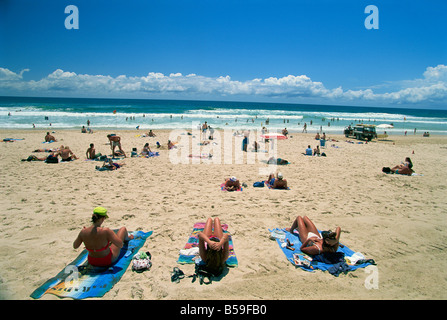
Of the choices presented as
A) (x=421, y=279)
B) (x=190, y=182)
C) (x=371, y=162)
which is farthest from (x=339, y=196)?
(x=371, y=162)

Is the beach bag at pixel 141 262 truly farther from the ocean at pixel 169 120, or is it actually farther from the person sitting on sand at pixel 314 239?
the ocean at pixel 169 120

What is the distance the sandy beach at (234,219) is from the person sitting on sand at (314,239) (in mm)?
457

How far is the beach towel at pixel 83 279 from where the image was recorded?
320 cm

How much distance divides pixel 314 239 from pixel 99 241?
12.7 ft

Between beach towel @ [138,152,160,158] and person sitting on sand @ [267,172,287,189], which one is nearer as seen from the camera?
person sitting on sand @ [267,172,287,189]

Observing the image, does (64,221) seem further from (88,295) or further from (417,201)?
(417,201)

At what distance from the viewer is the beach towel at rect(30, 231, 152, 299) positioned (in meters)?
3.20

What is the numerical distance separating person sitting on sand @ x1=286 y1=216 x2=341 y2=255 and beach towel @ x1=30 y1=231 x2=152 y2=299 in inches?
132

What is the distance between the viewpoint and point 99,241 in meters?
3.60

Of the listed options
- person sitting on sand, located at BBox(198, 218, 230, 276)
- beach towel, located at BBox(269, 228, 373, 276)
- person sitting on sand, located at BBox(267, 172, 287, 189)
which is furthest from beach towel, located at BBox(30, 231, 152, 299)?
person sitting on sand, located at BBox(267, 172, 287, 189)

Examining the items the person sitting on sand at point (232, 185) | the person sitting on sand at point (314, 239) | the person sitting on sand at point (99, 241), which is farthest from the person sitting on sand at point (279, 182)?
the person sitting on sand at point (99, 241)

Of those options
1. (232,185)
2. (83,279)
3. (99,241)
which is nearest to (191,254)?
(99,241)

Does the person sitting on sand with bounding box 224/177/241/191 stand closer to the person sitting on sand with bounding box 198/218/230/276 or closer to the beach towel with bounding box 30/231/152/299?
the person sitting on sand with bounding box 198/218/230/276
